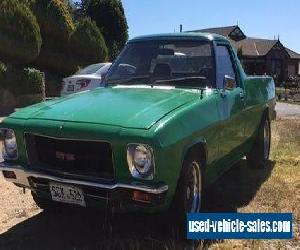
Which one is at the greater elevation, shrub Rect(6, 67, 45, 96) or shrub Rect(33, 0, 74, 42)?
shrub Rect(33, 0, 74, 42)

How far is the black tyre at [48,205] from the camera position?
5.70 m

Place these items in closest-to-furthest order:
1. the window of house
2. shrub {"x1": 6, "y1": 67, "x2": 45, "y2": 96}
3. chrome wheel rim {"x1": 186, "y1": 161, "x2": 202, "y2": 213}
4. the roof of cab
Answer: chrome wheel rim {"x1": 186, "y1": 161, "x2": 202, "y2": 213}, the roof of cab, shrub {"x1": 6, "y1": 67, "x2": 45, "y2": 96}, the window of house

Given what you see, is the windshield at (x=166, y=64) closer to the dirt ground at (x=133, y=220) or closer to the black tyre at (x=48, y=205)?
the dirt ground at (x=133, y=220)

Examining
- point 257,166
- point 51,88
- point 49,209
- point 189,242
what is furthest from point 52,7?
point 189,242

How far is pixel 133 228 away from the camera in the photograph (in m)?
5.42

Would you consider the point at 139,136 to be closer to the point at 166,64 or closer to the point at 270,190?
the point at 166,64

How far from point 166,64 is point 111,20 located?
2442cm

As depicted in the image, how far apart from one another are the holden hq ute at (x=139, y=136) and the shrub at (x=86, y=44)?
47.2ft

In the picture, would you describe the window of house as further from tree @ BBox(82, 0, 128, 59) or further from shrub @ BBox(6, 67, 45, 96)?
shrub @ BBox(6, 67, 45, 96)

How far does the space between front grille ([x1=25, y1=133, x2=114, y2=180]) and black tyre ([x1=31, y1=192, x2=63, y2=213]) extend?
831mm

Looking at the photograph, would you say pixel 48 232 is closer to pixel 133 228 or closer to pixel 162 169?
pixel 133 228

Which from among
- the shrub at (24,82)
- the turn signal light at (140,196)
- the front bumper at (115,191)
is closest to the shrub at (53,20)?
the shrub at (24,82)

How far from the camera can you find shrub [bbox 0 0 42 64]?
16.1m

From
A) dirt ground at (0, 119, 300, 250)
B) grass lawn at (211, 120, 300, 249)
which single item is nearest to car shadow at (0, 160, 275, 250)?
dirt ground at (0, 119, 300, 250)
